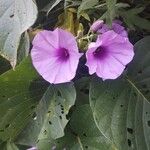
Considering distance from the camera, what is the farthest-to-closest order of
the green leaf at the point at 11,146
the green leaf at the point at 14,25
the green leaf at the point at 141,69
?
the green leaf at the point at 11,146 → the green leaf at the point at 141,69 → the green leaf at the point at 14,25

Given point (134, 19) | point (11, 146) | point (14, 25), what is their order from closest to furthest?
point (14, 25) < point (134, 19) < point (11, 146)

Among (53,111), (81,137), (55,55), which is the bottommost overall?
(81,137)

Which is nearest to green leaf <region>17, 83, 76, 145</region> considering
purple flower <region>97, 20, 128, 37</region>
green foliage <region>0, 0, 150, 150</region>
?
green foliage <region>0, 0, 150, 150</region>

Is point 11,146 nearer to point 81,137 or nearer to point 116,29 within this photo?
point 81,137

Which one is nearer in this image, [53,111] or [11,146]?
[53,111]

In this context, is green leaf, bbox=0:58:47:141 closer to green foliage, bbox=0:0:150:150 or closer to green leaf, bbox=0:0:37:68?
green foliage, bbox=0:0:150:150

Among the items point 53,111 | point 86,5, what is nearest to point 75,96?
point 53,111

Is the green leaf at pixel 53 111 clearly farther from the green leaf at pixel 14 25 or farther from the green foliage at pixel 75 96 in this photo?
the green leaf at pixel 14 25

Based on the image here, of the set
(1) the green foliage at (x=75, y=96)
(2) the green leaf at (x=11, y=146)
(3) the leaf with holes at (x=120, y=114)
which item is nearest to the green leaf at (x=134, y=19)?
(1) the green foliage at (x=75, y=96)
